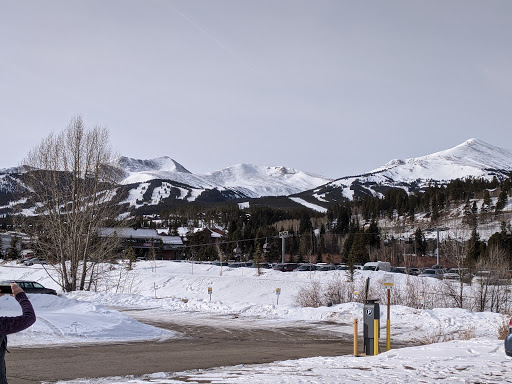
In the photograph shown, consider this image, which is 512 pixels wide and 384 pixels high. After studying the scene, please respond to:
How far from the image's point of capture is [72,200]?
1458 inches

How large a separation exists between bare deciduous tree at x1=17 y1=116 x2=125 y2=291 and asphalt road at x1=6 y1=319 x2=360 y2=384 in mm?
20414

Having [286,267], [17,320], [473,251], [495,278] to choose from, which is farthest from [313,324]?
[286,267]

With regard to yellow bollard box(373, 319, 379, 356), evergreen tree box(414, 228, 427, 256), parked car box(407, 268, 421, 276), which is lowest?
parked car box(407, 268, 421, 276)

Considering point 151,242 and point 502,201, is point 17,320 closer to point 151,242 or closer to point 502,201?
point 151,242

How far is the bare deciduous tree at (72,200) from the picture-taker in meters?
36.8

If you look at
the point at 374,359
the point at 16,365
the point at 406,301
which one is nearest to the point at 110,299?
the point at 406,301

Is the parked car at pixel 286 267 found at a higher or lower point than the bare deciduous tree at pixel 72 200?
lower

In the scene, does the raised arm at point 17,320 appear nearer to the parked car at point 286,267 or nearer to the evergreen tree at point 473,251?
the evergreen tree at point 473,251

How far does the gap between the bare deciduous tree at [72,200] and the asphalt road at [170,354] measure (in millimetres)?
20414

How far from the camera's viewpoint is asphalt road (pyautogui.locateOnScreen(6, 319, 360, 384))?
35.0 ft

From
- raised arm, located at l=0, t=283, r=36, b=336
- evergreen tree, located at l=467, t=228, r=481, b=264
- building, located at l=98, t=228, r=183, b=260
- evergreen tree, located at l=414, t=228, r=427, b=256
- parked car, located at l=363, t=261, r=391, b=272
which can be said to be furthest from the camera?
building, located at l=98, t=228, r=183, b=260

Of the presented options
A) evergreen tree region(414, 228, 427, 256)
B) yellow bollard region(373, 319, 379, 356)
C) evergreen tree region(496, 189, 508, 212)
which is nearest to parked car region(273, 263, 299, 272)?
evergreen tree region(414, 228, 427, 256)

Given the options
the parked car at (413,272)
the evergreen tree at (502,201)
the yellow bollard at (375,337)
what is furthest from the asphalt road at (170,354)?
the evergreen tree at (502,201)

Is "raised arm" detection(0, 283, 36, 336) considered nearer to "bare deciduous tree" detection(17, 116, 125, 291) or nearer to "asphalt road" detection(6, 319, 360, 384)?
"asphalt road" detection(6, 319, 360, 384)
